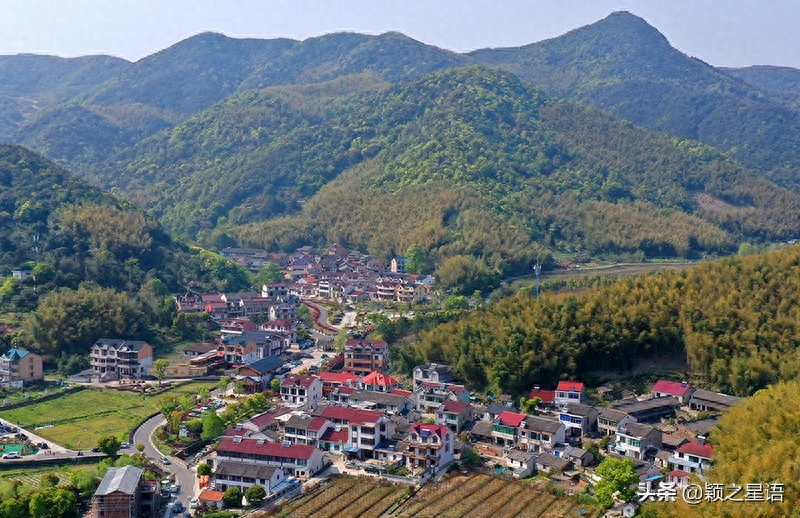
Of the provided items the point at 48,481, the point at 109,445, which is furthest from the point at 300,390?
the point at 48,481

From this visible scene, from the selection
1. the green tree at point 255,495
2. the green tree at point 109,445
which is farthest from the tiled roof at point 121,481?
the green tree at point 109,445

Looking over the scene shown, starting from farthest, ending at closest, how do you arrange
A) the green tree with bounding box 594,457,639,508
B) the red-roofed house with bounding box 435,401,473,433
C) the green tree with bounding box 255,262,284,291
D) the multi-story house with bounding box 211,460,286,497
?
the green tree with bounding box 255,262,284,291
the red-roofed house with bounding box 435,401,473,433
the multi-story house with bounding box 211,460,286,497
the green tree with bounding box 594,457,639,508

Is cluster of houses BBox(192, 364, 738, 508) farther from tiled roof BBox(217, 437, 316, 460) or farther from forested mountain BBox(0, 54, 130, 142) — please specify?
forested mountain BBox(0, 54, 130, 142)

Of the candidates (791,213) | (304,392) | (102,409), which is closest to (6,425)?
(102,409)

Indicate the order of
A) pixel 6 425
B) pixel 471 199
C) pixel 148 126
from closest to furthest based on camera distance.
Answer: pixel 6 425 < pixel 471 199 < pixel 148 126

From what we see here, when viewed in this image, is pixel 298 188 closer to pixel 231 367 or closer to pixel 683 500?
pixel 231 367

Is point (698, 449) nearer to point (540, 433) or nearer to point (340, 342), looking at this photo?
point (540, 433)

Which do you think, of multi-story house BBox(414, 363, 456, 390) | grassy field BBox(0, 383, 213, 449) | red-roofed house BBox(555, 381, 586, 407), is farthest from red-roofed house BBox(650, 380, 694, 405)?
grassy field BBox(0, 383, 213, 449)
